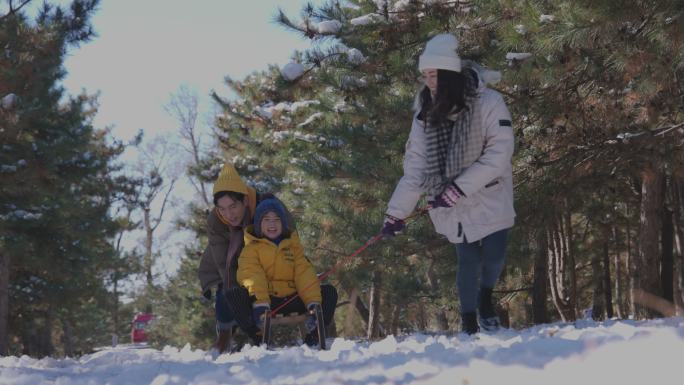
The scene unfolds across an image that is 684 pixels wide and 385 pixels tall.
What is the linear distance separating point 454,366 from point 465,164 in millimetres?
2174

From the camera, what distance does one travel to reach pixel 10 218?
646 inches

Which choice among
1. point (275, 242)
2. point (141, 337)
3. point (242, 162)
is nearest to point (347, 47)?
point (275, 242)

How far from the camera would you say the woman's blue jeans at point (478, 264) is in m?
5.43

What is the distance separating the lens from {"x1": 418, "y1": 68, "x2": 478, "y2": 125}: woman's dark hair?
5336mm

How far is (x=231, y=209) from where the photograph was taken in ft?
22.5

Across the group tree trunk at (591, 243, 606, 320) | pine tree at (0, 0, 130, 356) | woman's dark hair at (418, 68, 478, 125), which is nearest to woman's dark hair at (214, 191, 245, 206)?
woman's dark hair at (418, 68, 478, 125)

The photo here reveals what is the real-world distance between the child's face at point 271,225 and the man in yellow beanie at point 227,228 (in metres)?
0.43

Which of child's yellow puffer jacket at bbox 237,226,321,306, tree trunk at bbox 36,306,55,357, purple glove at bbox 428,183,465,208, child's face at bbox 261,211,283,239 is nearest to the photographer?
purple glove at bbox 428,183,465,208

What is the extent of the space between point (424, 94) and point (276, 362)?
203 centimetres

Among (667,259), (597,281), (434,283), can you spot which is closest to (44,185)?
(434,283)

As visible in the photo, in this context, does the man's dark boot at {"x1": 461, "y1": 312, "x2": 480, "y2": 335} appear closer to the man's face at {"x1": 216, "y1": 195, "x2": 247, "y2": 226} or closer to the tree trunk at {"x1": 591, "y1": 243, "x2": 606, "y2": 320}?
the man's face at {"x1": 216, "y1": 195, "x2": 247, "y2": 226}

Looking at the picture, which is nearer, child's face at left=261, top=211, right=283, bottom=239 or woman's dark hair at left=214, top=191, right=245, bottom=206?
child's face at left=261, top=211, right=283, bottom=239

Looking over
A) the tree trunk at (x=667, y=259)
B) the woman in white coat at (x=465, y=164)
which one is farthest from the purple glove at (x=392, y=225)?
the tree trunk at (x=667, y=259)

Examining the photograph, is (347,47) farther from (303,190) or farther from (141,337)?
(141,337)
